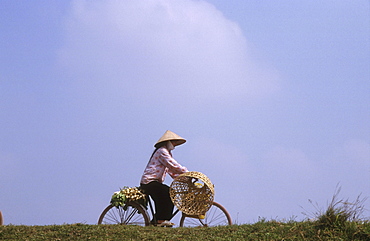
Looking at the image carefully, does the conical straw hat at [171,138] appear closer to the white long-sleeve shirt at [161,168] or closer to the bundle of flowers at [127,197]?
the white long-sleeve shirt at [161,168]

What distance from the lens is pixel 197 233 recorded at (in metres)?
7.83

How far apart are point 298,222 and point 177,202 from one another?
2.34 metres

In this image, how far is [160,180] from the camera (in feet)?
30.8

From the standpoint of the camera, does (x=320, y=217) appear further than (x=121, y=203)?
No

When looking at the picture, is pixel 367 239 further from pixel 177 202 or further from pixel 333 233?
pixel 177 202

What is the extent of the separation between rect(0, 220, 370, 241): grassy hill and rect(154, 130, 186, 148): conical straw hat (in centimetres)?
193

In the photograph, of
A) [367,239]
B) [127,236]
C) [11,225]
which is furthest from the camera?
[11,225]

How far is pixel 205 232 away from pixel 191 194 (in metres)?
1.34

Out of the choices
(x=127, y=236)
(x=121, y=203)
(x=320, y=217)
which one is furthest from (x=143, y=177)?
(x=320, y=217)

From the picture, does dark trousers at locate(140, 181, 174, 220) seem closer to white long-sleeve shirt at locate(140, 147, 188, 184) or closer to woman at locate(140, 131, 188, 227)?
woman at locate(140, 131, 188, 227)

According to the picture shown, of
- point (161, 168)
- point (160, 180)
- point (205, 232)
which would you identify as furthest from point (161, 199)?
point (205, 232)

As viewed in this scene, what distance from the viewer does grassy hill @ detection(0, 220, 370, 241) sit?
280 inches

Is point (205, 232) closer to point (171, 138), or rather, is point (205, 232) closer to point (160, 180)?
point (160, 180)

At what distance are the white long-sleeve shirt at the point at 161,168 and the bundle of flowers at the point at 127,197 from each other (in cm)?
25
